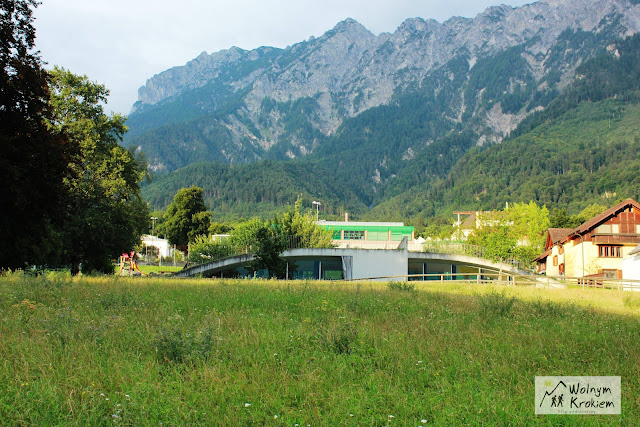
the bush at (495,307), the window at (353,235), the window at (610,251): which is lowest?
the bush at (495,307)

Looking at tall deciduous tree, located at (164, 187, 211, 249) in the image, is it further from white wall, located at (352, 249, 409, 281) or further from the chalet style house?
the chalet style house

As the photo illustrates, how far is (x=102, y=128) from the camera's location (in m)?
39.5

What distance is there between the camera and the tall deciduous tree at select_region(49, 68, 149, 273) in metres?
A: 37.0

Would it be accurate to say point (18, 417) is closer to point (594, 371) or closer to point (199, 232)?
point (594, 371)

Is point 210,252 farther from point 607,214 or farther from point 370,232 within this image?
point 607,214

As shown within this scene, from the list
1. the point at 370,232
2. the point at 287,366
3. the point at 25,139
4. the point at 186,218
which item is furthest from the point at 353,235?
the point at 287,366

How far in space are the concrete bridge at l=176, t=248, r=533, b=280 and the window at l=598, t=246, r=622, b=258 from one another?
12.1m

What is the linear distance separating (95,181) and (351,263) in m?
26.2

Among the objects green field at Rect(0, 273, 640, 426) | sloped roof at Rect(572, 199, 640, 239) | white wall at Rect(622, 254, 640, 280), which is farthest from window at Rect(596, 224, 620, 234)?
green field at Rect(0, 273, 640, 426)

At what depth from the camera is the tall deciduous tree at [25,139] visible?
17328mm

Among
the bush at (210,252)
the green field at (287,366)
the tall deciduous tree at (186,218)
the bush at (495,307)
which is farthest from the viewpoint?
the tall deciduous tree at (186,218)

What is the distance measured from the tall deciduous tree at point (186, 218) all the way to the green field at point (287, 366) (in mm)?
84600

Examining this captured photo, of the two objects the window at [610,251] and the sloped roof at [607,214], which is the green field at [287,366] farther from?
the window at [610,251]

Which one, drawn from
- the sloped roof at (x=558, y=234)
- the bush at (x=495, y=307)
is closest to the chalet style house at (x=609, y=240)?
the sloped roof at (x=558, y=234)
